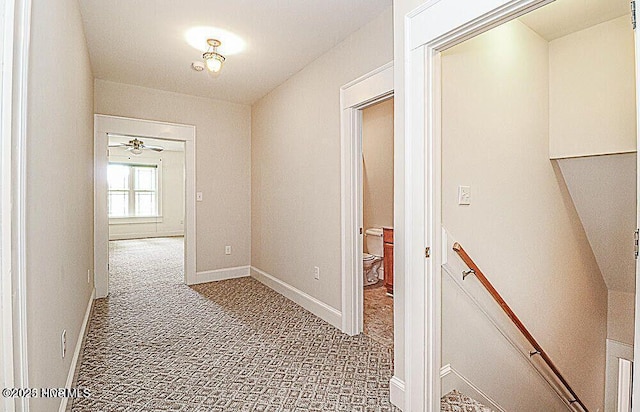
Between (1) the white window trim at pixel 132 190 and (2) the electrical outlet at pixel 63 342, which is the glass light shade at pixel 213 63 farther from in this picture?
(1) the white window trim at pixel 132 190

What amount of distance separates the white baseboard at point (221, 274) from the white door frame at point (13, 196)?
365 centimetres

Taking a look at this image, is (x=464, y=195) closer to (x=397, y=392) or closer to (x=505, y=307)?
(x=505, y=307)

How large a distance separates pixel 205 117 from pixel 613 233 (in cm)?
487

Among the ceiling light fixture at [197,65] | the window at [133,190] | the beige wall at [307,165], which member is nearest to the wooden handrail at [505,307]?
the beige wall at [307,165]

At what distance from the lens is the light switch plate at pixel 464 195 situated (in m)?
2.19

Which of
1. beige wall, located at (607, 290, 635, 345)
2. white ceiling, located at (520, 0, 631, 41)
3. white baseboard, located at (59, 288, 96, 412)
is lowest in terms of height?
beige wall, located at (607, 290, 635, 345)

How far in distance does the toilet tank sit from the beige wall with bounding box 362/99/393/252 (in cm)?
17

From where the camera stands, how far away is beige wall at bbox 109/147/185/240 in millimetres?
9367

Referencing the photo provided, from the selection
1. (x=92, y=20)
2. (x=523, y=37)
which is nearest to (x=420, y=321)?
(x=523, y=37)

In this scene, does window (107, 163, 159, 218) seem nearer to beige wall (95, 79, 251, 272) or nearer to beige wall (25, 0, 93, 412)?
beige wall (95, 79, 251, 272)

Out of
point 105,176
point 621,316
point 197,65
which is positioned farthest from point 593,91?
point 105,176

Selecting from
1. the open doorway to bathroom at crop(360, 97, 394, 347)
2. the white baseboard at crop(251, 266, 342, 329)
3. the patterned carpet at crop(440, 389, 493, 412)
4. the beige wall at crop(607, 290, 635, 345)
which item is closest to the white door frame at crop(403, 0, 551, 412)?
the patterned carpet at crop(440, 389, 493, 412)

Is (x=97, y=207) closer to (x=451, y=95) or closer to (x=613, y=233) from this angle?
(x=451, y=95)

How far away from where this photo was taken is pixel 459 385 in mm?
2156
